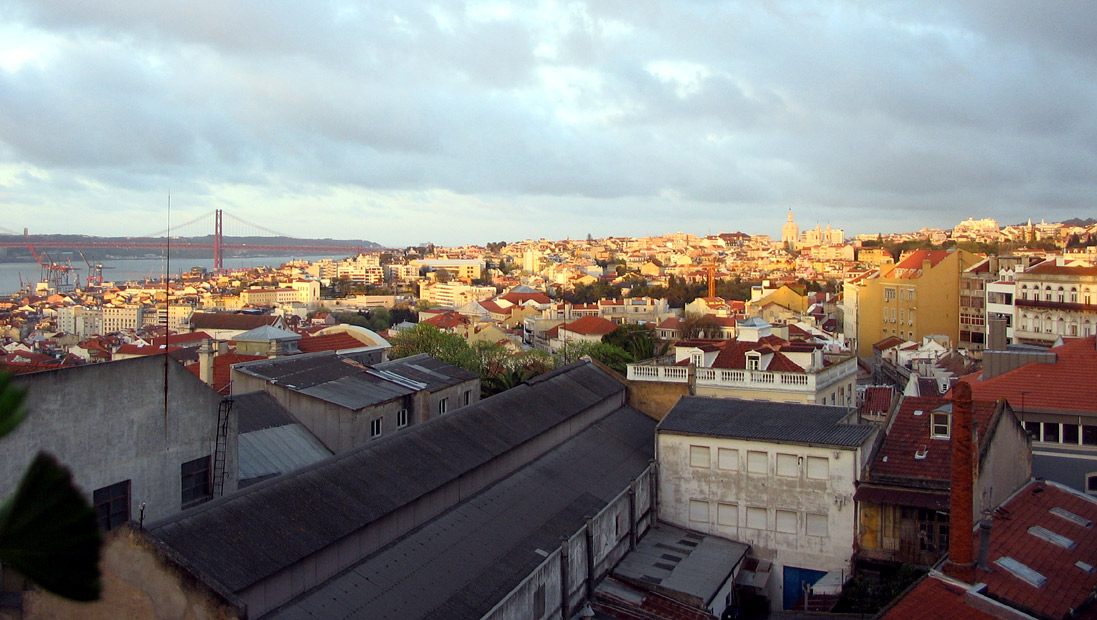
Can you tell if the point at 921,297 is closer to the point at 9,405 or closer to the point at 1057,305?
the point at 1057,305

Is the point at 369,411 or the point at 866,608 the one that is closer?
the point at 866,608

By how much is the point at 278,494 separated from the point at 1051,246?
276 ft

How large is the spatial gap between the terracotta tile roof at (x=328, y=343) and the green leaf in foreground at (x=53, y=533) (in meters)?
32.1

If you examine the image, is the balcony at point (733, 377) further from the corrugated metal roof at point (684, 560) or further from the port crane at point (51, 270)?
the port crane at point (51, 270)

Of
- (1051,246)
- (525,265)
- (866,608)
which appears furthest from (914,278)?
(525,265)

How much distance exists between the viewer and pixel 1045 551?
38.5 ft

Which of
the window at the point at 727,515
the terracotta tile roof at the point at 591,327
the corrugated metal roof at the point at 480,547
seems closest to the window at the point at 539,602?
the corrugated metal roof at the point at 480,547

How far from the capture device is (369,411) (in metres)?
17.0

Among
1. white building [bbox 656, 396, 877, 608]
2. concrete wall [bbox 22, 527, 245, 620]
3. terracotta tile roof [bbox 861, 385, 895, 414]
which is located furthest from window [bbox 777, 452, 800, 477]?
concrete wall [bbox 22, 527, 245, 620]

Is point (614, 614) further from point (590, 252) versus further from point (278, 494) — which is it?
point (590, 252)

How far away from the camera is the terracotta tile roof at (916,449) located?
14070mm

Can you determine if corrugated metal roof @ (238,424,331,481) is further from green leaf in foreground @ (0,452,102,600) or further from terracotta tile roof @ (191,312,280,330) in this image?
terracotta tile roof @ (191,312,280,330)

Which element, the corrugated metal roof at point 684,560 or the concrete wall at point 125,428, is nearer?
the concrete wall at point 125,428

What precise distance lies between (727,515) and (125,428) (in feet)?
34.7
